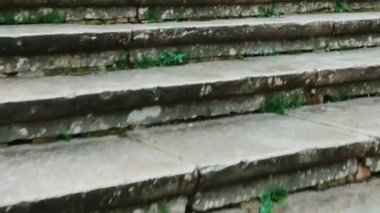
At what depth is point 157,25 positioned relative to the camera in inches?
128

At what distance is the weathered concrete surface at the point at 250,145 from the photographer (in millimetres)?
2215

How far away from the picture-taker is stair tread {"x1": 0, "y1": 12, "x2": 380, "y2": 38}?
9.22 ft

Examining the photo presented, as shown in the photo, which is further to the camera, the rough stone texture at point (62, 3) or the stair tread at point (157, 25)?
the rough stone texture at point (62, 3)

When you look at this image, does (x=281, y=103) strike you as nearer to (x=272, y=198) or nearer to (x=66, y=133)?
(x=272, y=198)

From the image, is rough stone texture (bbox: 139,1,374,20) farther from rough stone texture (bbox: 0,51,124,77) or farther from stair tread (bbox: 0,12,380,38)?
rough stone texture (bbox: 0,51,124,77)

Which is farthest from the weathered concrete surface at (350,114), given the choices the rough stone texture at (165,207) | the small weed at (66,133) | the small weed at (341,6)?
the small weed at (341,6)

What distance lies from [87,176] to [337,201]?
3.43 ft

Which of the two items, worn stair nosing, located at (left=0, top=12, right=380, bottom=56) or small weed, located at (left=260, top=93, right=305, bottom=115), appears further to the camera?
small weed, located at (left=260, top=93, right=305, bottom=115)

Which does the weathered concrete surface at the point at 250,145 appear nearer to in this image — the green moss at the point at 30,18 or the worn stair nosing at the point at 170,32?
the worn stair nosing at the point at 170,32

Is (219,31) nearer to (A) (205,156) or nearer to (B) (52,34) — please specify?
(B) (52,34)

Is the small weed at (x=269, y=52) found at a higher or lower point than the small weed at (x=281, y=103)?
higher

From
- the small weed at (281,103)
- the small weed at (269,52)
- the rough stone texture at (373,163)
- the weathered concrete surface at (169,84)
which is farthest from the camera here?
the small weed at (269,52)

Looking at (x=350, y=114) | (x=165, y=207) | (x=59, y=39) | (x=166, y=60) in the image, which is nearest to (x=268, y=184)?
(x=165, y=207)

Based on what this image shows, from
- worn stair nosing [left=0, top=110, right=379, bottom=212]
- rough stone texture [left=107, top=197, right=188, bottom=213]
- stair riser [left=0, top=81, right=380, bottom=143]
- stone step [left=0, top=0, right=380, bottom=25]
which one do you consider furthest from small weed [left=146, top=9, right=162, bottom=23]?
rough stone texture [left=107, top=197, right=188, bottom=213]
